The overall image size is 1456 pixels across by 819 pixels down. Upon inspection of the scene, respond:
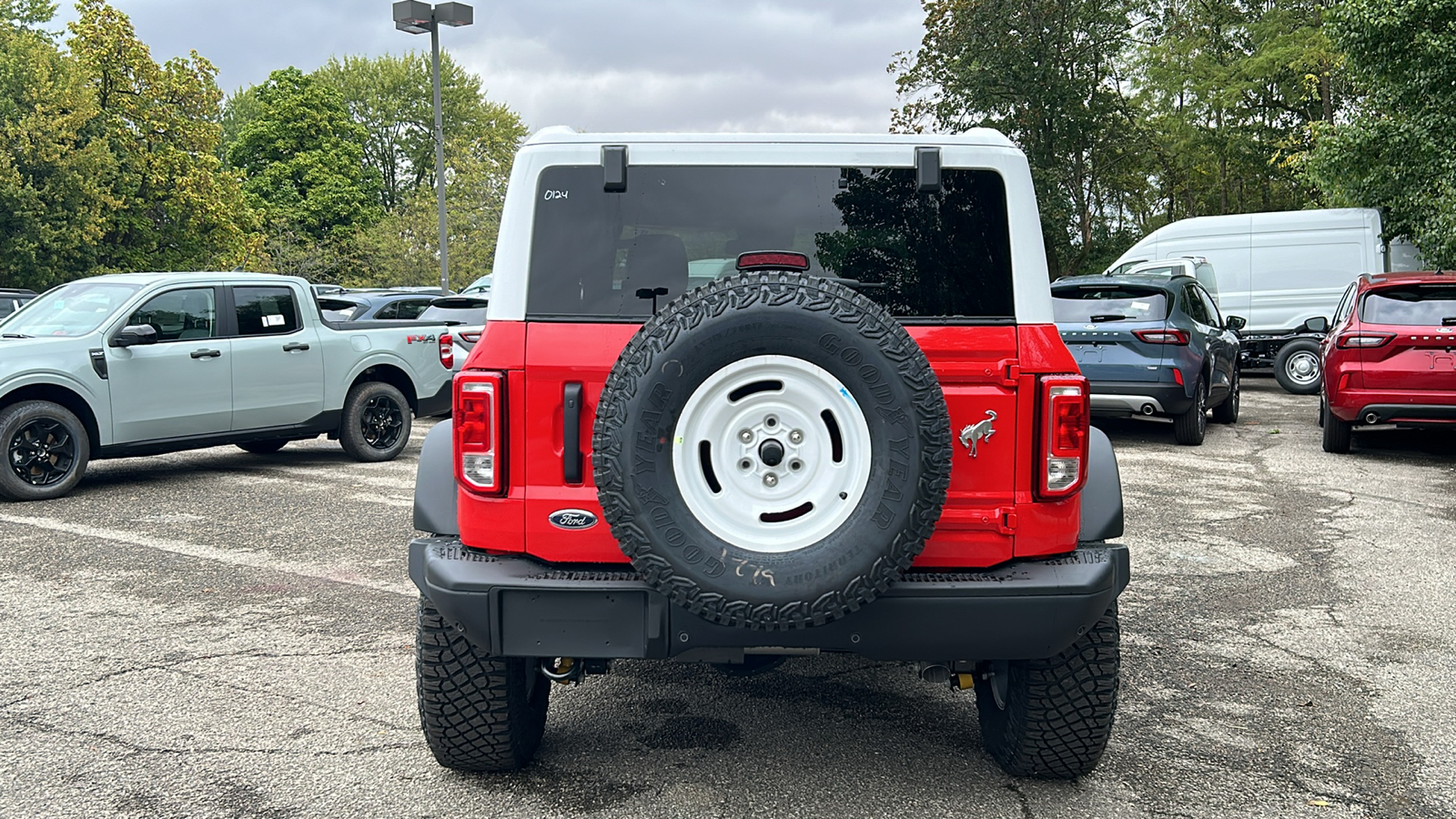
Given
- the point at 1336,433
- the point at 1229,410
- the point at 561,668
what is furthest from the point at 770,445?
the point at 1229,410

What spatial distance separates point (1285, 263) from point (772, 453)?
18.7 meters

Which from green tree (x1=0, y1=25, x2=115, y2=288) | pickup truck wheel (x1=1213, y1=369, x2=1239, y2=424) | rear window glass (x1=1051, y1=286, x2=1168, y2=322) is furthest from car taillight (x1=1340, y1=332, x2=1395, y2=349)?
green tree (x1=0, y1=25, x2=115, y2=288)

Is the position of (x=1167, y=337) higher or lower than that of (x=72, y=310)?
lower

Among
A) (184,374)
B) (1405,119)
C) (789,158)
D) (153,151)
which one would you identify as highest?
(153,151)

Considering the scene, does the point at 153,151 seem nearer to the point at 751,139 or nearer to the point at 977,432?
the point at 751,139

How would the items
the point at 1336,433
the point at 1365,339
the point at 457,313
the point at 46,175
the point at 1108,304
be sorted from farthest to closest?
the point at 46,175 → the point at 457,313 → the point at 1108,304 → the point at 1336,433 → the point at 1365,339

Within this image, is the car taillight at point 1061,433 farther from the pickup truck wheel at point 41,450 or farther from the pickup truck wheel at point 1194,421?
the pickup truck wheel at point 1194,421

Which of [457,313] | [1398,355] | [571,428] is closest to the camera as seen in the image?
[571,428]

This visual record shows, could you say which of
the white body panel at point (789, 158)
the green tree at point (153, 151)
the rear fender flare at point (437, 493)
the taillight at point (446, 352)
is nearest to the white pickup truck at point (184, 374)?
the taillight at point (446, 352)

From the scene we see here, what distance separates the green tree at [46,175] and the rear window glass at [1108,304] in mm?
26544

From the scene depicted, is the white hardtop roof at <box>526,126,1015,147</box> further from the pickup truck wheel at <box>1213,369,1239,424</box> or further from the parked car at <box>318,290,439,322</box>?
the parked car at <box>318,290,439,322</box>

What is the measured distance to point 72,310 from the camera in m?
9.39

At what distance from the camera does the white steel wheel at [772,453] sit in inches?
117

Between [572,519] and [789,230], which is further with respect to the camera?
[789,230]
